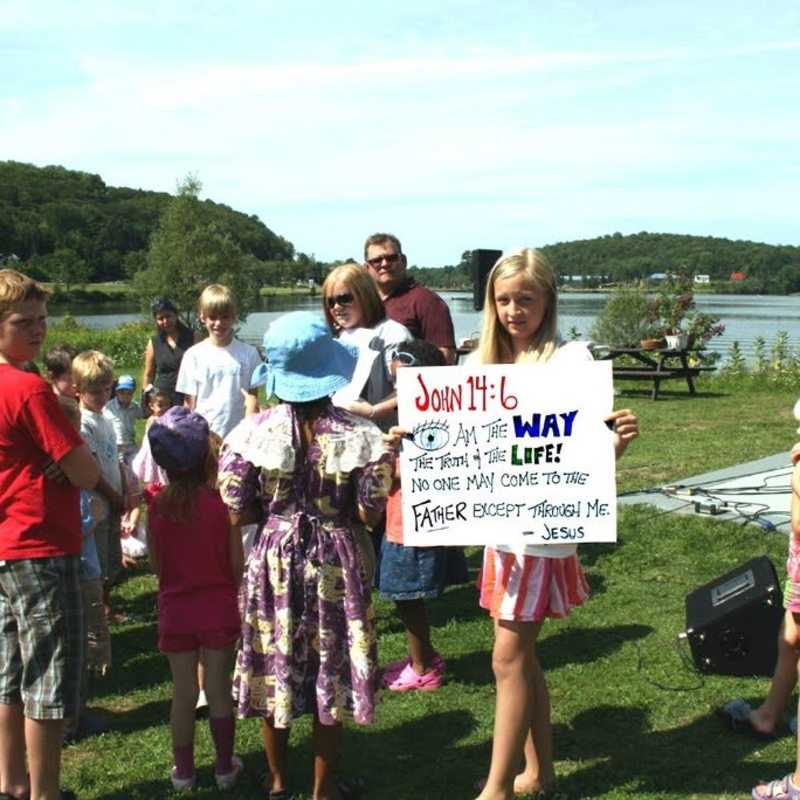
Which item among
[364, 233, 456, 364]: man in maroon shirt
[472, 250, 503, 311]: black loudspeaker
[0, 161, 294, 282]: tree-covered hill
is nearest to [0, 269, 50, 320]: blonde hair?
[364, 233, 456, 364]: man in maroon shirt

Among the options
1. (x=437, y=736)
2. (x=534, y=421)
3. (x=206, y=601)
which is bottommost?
(x=437, y=736)

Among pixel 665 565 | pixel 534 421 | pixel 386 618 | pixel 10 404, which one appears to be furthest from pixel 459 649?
pixel 10 404

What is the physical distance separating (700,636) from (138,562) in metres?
4.15

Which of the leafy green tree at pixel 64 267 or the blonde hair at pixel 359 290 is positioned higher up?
the leafy green tree at pixel 64 267

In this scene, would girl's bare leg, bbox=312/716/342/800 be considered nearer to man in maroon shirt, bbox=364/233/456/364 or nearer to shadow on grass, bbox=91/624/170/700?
shadow on grass, bbox=91/624/170/700

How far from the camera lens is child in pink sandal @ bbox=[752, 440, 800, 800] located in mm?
3121

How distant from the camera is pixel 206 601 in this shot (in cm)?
359

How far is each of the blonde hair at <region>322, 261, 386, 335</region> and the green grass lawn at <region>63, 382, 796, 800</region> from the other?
1.78 m

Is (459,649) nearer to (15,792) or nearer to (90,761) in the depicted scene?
(90,761)

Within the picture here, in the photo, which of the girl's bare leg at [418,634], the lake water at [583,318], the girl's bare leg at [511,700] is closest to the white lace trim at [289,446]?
the girl's bare leg at [511,700]

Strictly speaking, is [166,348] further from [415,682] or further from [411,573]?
[415,682]

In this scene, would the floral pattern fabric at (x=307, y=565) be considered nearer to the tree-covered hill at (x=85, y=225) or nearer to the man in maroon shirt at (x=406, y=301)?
the man in maroon shirt at (x=406, y=301)

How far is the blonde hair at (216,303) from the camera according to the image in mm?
5707

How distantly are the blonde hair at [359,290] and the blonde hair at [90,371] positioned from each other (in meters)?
1.27
